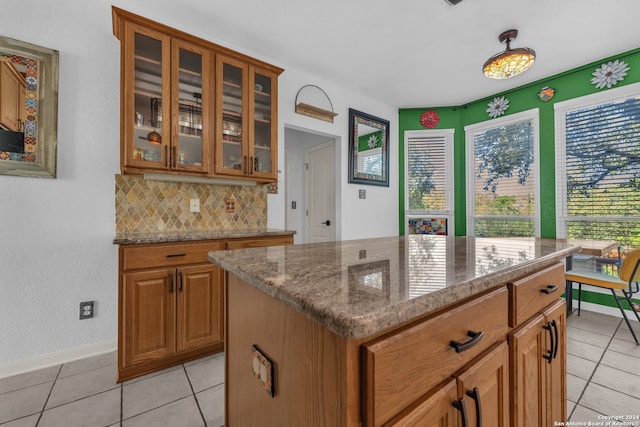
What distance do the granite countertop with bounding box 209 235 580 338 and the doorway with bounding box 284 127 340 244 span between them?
2869 mm

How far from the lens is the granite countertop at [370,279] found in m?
0.44

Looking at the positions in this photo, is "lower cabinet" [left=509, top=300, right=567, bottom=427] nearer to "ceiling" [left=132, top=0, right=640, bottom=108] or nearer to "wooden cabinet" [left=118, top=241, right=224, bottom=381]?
"wooden cabinet" [left=118, top=241, right=224, bottom=381]

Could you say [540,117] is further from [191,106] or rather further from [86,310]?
[86,310]

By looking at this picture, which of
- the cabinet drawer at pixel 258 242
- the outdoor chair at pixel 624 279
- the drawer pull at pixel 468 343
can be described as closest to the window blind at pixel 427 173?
the outdoor chair at pixel 624 279

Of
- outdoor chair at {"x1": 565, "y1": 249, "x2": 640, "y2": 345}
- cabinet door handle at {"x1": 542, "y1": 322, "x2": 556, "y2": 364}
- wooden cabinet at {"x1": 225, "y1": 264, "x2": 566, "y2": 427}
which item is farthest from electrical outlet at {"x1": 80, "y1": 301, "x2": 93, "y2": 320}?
outdoor chair at {"x1": 565, "y1": 249, "x2": 640, "y2": 345}

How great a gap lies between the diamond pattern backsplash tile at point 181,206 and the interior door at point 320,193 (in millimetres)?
1230

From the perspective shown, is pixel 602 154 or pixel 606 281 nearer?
pixel 606 281

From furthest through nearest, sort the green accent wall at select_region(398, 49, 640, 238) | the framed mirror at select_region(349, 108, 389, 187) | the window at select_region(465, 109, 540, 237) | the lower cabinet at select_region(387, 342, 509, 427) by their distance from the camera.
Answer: the framed mirror at select_region(349, 108, 389, 187)
the window at select_region(465, 109, 540, 237)
the green accent wall at select_region(398, 49, 640, 238)
the lower cabinet at select_region(387, 342, 509, 427)

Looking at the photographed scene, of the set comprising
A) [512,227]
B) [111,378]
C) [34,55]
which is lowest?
[111,378]

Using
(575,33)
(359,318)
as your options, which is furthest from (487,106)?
(359,318)

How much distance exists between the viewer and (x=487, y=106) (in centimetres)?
401

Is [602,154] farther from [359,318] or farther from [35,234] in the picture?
[35,234]

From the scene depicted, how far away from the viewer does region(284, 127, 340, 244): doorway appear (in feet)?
12.7

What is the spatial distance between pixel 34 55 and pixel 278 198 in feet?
6.93
